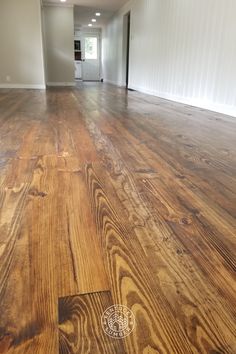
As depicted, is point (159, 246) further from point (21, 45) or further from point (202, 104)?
point (21, 45)

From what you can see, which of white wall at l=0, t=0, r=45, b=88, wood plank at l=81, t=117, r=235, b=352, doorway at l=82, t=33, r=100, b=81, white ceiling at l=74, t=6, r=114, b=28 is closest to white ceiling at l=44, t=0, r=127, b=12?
white ceiling at l=74, t=6, r=114, b=28

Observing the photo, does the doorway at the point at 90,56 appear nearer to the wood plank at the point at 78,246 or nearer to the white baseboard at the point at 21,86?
the white baseboard at the point at 21,86

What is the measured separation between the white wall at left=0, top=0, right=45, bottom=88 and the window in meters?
6.71

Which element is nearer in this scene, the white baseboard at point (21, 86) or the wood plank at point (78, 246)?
the wood plank at point (78, 246)

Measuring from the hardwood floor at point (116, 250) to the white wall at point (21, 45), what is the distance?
6.28 meters

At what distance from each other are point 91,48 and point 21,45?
7.01 m

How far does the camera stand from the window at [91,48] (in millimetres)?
13188

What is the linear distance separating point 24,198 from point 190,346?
2.70 feet

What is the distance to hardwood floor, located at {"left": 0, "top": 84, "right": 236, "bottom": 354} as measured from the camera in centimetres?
54

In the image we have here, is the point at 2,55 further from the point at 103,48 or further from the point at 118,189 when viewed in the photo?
the point at 118,189

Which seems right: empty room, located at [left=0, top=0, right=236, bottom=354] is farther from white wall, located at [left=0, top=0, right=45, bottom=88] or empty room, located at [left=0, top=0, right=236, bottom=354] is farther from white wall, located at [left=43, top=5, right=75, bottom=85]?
white wall, located at [left=43, top=5, right=75, bottom=85]

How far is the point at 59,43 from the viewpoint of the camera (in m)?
8.51

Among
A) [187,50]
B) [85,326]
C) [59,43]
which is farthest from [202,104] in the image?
[59,43]

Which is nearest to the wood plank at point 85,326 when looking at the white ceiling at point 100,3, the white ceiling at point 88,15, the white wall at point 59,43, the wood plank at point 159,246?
the wood plank at point 159,246
